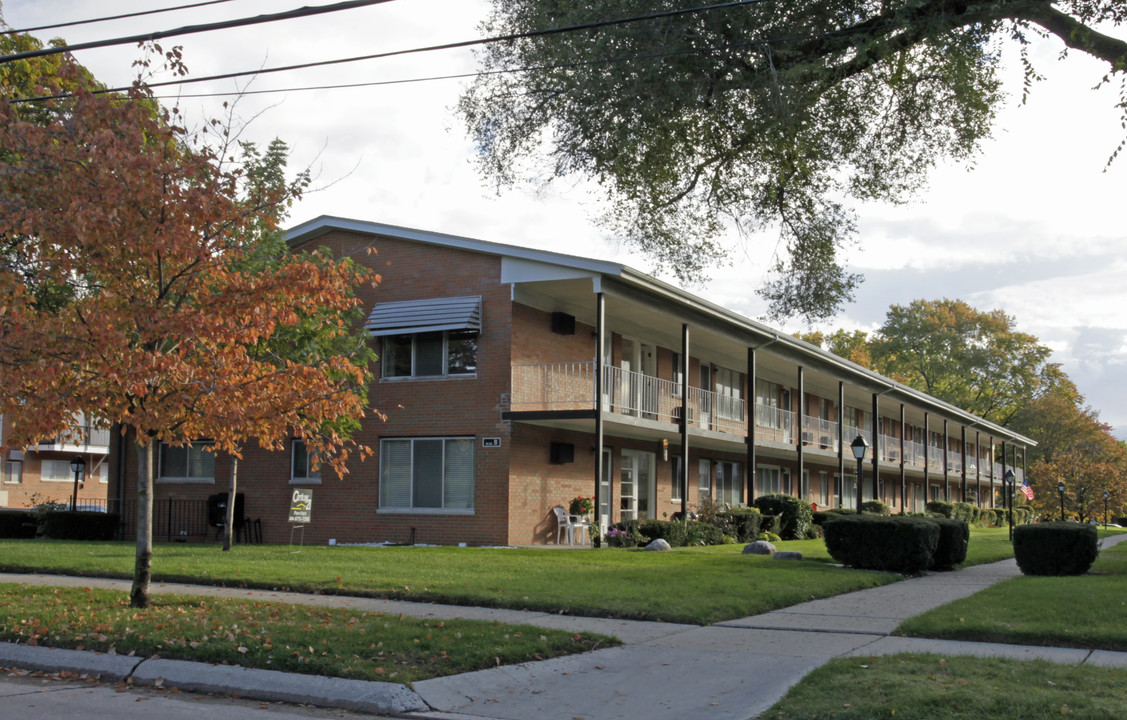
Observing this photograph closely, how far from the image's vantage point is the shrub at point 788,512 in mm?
27750

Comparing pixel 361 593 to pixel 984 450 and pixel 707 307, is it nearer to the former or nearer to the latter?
pixel 707 307

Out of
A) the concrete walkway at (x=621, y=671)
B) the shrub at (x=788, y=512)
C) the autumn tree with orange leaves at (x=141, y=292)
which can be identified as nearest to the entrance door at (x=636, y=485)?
the shrub at (x=788, y=512)

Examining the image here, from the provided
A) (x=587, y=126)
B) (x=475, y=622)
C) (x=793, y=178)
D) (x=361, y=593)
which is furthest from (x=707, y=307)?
(x=475, y=622)

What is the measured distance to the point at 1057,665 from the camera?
8.12m

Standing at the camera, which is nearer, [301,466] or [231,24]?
[231,24]

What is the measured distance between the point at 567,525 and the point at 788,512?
771cm

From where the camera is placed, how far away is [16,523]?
24938 mm

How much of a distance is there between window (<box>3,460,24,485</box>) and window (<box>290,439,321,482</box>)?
2717 cm

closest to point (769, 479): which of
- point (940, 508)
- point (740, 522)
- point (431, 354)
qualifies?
point (940, 508)

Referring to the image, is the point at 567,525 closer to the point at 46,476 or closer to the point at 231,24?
the point at 231,24

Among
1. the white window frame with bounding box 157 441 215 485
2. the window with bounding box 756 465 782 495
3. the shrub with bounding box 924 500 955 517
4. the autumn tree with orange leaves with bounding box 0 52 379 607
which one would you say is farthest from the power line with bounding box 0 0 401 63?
the shrub with bounding box 924 500 955 517

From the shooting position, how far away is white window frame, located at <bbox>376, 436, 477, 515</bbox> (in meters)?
22.0

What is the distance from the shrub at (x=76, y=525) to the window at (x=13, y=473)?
2378 centimetres

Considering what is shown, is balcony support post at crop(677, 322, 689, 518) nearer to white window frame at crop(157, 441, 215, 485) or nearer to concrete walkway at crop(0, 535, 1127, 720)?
white window frame at crop(157, 441, 215, 485)
